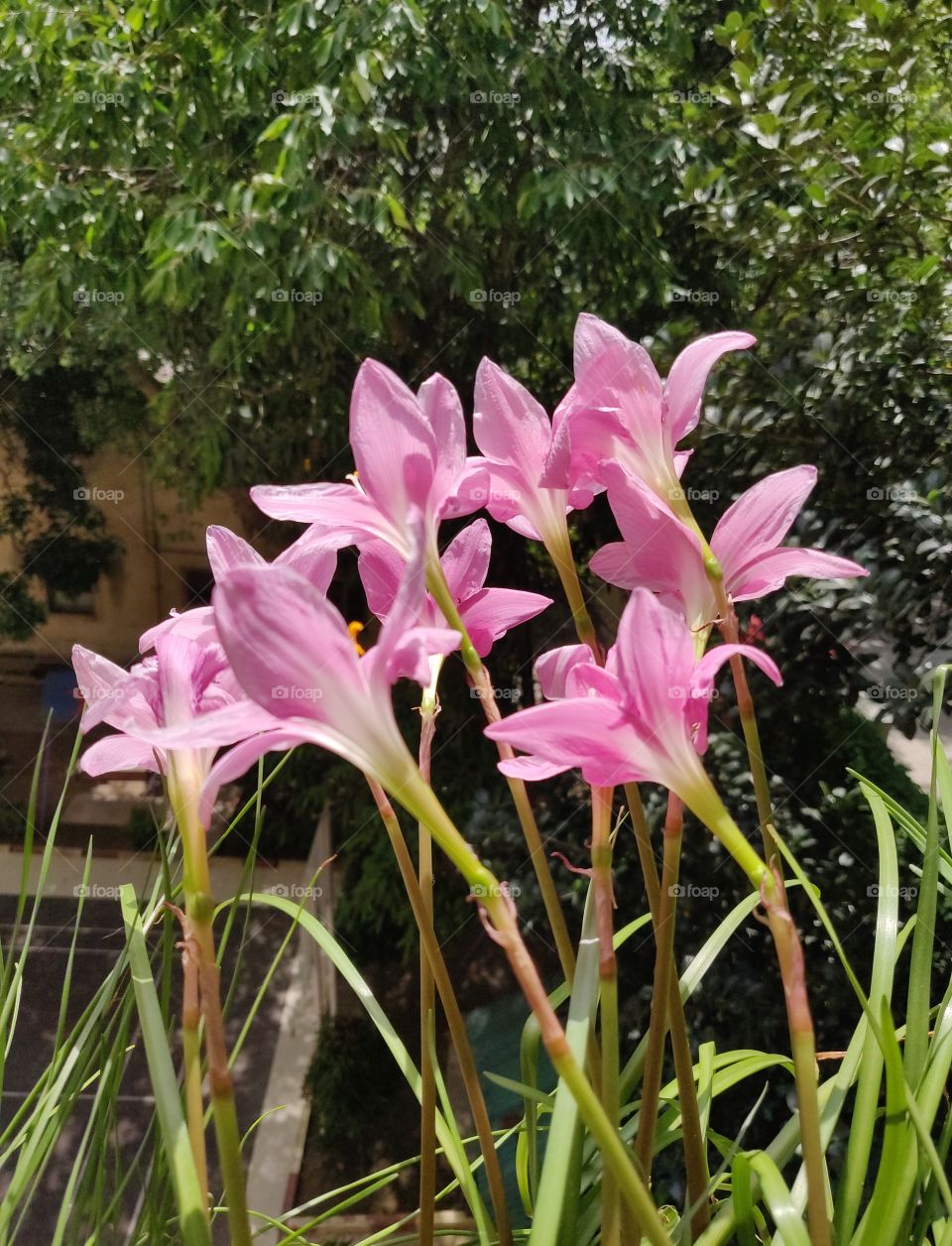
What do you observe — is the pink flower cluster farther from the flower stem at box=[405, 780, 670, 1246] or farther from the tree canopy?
the tree canopy

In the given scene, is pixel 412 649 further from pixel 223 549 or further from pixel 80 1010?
pixel 80 1010

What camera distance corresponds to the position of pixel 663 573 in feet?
0.93

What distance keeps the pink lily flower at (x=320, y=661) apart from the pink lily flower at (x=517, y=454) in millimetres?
106

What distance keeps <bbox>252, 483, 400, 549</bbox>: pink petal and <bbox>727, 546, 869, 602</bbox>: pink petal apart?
0.11 meters

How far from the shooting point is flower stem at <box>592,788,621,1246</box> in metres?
0.23

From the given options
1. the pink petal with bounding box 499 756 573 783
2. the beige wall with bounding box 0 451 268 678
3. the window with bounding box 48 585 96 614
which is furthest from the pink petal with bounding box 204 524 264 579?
the window with bounding box 48 585 96 614

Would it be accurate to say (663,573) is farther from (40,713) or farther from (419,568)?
(40,713)

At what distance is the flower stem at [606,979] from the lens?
235mm

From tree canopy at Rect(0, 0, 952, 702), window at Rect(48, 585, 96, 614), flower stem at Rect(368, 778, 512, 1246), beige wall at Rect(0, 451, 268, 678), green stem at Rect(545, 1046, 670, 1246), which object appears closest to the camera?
green stem at Rect(545, 1046, 670, 1246)

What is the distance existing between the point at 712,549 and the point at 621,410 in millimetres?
53

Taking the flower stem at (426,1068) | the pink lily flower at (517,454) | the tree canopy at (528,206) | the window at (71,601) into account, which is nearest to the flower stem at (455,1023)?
the flower stem at (426,1068)

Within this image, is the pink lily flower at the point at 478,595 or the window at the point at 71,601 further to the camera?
the window at the point at 71,601

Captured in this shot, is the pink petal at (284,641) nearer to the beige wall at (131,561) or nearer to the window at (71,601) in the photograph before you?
the beige wall at (131,561)

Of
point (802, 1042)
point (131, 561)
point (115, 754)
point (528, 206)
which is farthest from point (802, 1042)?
point (131, 561)
